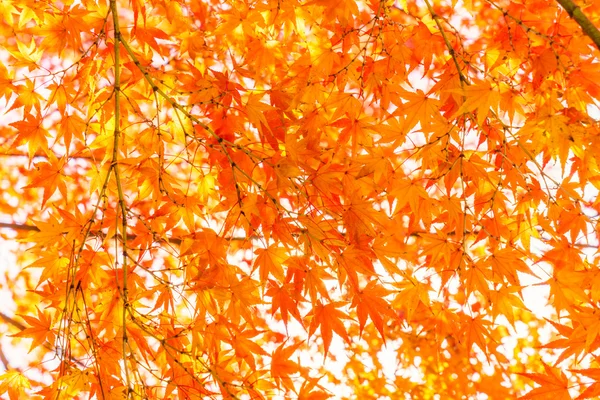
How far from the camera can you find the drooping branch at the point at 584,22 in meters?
1.30

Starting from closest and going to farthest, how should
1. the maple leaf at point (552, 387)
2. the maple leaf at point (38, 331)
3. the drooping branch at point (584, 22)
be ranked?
the drooping branch at point (584, 22) → the maple leaf at point (552, 387) → the maple leaf at point (38, 331)

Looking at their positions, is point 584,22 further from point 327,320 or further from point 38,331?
point 38,331

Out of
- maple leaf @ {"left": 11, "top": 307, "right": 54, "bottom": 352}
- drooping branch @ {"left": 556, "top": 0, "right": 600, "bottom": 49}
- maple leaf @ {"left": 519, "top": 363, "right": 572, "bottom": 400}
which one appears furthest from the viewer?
maple leaf @ {"left": 11, "top": 307, "right": 54, "bottom": 352}

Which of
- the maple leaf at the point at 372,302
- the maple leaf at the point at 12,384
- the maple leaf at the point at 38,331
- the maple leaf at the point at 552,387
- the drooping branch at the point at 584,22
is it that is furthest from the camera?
the maple leaf at the point at 12,384

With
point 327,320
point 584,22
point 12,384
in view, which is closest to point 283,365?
point 327,320

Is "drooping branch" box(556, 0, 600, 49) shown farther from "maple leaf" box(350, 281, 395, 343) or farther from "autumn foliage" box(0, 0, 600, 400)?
"maple leaf" box(350, 281, 395, 343)

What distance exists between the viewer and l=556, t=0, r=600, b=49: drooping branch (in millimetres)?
1299

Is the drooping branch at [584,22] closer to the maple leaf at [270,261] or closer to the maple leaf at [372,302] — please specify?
the maple leaf at [372,302]

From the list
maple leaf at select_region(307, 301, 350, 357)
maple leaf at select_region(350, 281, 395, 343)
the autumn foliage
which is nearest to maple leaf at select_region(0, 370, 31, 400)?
the autumn foliage

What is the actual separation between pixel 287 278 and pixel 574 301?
0.95 metres

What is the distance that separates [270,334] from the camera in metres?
4.39

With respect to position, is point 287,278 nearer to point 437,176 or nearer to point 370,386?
point 437,176

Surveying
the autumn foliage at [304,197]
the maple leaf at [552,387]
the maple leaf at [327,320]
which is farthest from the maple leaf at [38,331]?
the maple leaf at [552,387]

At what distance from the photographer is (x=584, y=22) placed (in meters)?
1.31
